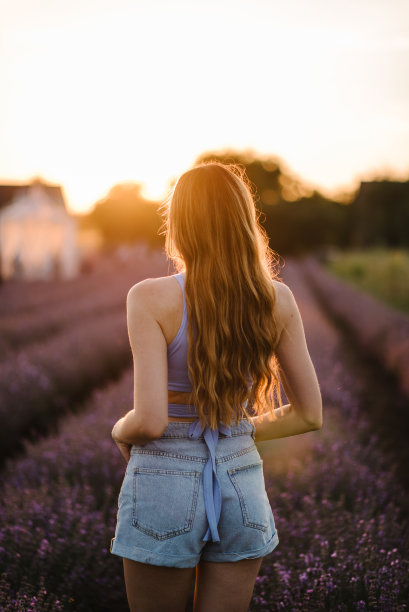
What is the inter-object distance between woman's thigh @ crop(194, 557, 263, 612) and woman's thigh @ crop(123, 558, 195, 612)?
51 mm

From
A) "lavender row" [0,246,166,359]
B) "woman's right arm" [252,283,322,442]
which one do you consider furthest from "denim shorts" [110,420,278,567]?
"lavender row" [0,246,166,359]

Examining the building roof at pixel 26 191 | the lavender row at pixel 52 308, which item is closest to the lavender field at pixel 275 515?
the lavender row at pixel 52 308

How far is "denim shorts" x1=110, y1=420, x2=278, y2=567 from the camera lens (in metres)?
1.47

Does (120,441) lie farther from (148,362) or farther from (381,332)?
(381,332)

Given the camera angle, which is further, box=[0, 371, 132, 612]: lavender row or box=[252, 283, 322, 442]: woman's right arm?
box=[0, 371, 132, 612]: lavender row

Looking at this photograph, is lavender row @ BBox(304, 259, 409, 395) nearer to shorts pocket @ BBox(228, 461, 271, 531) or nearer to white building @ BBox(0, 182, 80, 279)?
shorts pocket @ BBox(228, 461, 271, 531)

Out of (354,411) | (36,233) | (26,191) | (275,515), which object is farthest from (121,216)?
(275,515)

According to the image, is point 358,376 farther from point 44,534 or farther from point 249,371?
point 249,371

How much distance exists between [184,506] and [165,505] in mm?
51

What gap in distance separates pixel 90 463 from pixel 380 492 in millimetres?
1786

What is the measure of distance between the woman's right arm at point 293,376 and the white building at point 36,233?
2539 cm

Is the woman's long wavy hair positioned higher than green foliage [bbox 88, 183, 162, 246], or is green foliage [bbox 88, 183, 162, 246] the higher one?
the woman's long wavy hair

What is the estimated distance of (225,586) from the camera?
5.01ft

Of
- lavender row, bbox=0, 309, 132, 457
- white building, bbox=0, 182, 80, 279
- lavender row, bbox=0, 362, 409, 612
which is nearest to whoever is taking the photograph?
lavender row, bbox=0, 362, 409, 612
